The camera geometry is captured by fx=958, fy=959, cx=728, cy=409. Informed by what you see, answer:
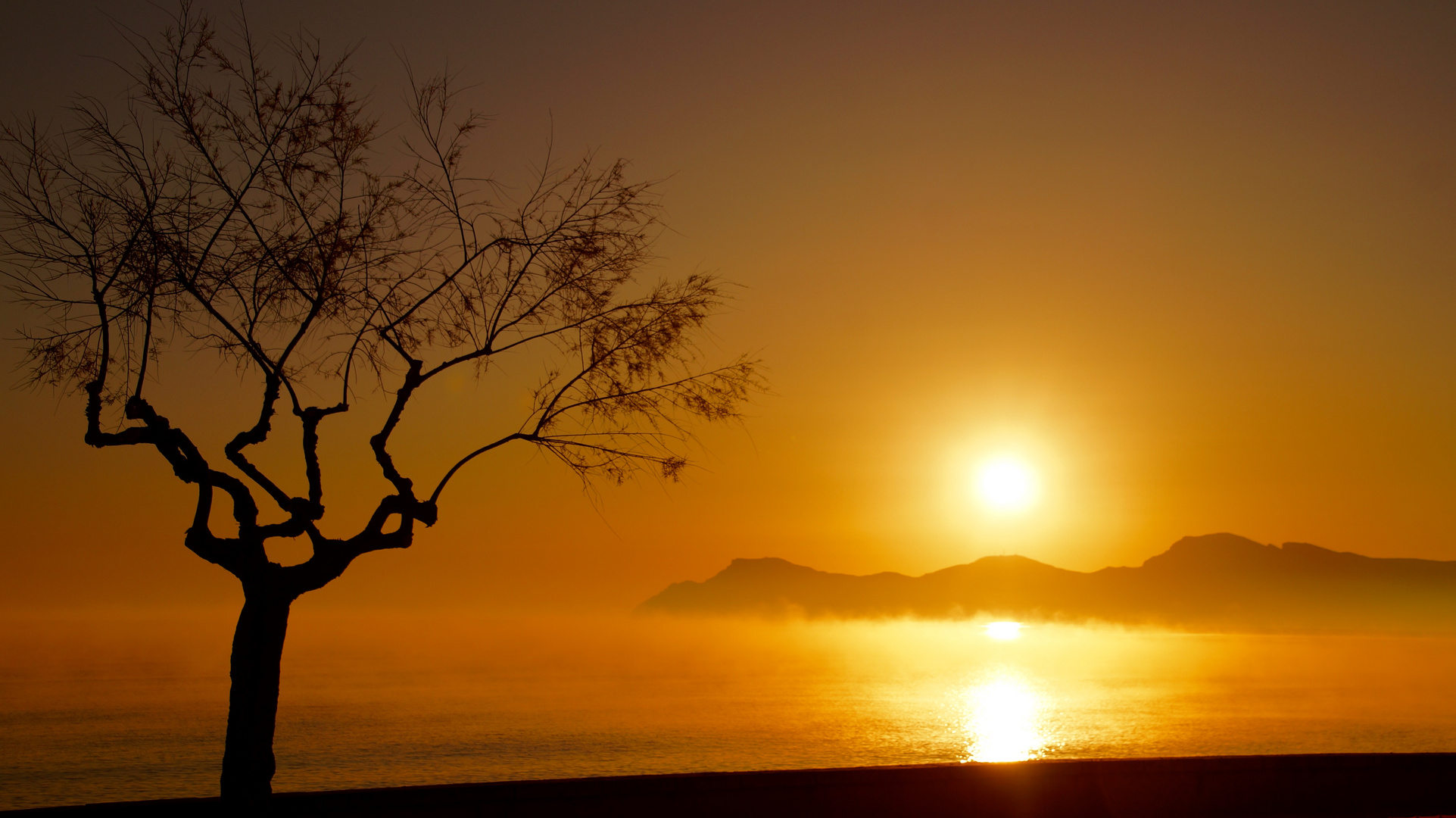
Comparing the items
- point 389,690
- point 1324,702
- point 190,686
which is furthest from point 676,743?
point 190,686

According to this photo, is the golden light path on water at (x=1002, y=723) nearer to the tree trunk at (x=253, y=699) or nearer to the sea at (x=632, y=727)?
the sea at (x=632, y=727)

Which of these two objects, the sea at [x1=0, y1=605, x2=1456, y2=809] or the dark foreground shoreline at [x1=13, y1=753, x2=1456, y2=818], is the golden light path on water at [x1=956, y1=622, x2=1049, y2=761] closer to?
the sea at [x1=0, y1=605, x2=1456, y2=809]

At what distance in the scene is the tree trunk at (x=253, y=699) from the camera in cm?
755

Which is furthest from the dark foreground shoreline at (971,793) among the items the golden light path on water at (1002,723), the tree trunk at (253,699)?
the golden light path on water at (1002,723)

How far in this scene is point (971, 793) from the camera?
8883mm

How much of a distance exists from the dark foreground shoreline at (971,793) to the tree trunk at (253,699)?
0.74 ft

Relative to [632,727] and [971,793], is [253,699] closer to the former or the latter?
[971,793]

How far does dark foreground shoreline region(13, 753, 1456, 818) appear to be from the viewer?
7574mm

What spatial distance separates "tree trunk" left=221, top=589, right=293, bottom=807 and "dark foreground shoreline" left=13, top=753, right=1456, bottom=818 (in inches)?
8.8

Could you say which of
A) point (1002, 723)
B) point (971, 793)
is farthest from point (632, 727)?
point (971, 793)

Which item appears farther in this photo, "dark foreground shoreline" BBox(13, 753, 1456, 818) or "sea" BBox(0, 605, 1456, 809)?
"sea" BBox(0, 605, 1456, 809)

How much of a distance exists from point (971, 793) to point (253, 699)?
631 centimetres

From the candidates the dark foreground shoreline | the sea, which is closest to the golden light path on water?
the sea

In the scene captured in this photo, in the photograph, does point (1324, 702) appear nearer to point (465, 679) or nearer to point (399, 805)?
point (465, 679)
